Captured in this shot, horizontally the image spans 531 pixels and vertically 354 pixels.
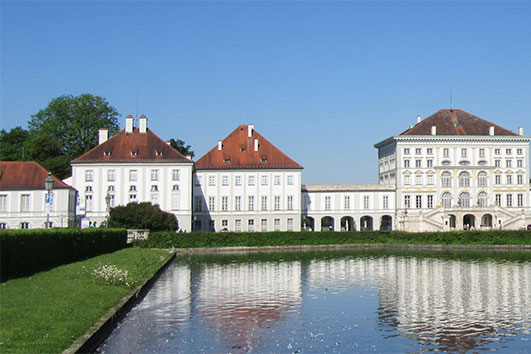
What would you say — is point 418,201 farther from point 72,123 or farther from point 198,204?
point 72,123

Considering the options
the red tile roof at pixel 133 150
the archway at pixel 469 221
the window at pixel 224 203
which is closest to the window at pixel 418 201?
the archway at pixel 469 221

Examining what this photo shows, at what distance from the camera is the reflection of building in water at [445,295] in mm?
18141

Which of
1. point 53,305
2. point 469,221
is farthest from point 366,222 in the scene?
point 53,305

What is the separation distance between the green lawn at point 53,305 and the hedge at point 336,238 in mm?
30328

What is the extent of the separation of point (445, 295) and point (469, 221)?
61.5 m

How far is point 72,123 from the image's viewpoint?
84.8 metres

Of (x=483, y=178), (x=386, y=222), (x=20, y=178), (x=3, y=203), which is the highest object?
(x=483, y=178)

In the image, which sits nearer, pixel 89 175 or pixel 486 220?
pixel 89 175

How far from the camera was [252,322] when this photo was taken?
64.1 feet

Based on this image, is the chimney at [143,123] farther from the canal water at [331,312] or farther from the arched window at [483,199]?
the arched window at [483,199]

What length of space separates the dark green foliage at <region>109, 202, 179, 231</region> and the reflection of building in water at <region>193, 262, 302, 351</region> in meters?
22.8

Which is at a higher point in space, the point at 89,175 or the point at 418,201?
the point at 89,175

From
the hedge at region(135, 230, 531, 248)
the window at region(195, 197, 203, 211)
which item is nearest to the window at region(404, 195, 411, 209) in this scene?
the hedge at region(135, 230, 531, 248)

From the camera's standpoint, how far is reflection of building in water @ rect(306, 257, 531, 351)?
1814 cm
